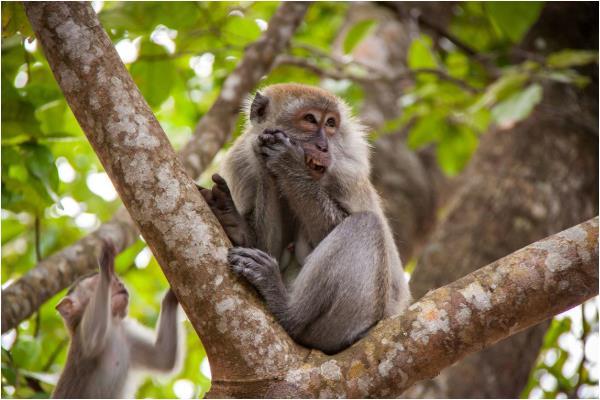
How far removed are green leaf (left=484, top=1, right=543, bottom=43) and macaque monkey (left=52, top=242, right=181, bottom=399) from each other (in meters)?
3.78

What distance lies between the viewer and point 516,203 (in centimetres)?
721

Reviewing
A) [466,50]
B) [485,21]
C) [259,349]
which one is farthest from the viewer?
[485,21]

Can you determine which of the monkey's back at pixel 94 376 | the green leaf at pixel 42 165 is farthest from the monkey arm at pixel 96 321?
the green leaf at pixel 42 165

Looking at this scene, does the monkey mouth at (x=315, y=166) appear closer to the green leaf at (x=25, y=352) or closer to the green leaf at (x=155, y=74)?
the green leaf at (x=155, y=74)

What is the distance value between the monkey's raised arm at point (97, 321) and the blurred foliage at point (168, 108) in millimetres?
359

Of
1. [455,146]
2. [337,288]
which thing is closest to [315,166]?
[337,288]

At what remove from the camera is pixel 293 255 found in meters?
5.03

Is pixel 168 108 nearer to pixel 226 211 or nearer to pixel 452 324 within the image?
pixel 226 211

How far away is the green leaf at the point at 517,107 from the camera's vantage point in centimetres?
588

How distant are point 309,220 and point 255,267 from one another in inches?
34.7

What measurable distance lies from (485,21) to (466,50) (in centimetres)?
143

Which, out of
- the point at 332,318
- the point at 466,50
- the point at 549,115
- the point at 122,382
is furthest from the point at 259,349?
the point at 466,50

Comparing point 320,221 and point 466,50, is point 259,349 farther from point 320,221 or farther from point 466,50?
point 466,50

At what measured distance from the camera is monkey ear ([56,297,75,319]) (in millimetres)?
6266
